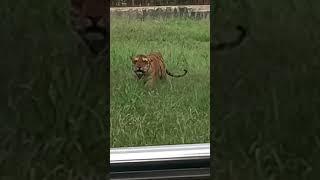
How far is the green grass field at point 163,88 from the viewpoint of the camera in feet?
4.64

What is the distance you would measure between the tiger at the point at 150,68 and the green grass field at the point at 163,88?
0.04 feet

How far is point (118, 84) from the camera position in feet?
4.68

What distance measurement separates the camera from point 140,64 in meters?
1.49
